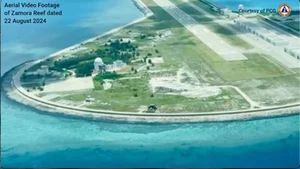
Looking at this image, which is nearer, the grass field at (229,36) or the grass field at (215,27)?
the grass field at (229,36)

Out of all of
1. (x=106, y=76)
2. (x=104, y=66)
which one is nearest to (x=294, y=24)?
(x=104, y=66)

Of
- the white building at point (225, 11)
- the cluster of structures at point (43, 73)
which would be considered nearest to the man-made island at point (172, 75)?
the cluster of structures at point (43, 73)

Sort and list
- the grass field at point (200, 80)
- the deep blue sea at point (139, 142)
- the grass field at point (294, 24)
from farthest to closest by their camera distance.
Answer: the grass field at point (294, 24) → the grass field at point (200, 80) → the deep blue sea at point (139, 142)

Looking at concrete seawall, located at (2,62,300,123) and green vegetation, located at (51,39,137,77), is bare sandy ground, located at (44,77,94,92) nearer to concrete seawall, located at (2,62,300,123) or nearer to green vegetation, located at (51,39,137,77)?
green vegetation, located at (51,39,137,77)

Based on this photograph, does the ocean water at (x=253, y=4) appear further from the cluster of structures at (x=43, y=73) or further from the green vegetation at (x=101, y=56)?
the cluster of structures at (x=43, y=73)

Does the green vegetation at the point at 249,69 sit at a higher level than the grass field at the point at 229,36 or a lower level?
lower

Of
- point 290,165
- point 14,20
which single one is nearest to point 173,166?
point 290,165
